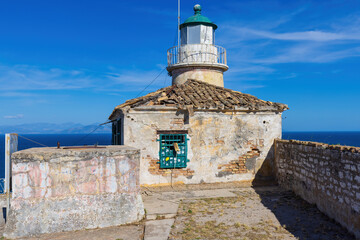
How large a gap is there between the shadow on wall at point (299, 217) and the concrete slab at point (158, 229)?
2.70 m

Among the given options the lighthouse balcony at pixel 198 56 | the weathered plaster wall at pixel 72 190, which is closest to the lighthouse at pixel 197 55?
the lighthouse balcony at pixel 198 56

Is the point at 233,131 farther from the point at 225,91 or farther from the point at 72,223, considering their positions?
the point at 72,223

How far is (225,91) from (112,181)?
23.9ft

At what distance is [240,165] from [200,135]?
1.96 m

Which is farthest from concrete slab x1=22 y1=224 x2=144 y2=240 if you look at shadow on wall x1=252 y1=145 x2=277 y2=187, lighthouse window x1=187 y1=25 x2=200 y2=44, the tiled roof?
lighthouse window x1=187 y1=25 x2=200 y2=44

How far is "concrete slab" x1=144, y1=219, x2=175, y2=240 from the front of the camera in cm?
644

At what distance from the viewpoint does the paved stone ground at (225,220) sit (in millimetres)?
6555

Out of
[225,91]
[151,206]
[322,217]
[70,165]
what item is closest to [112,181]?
[70,165]

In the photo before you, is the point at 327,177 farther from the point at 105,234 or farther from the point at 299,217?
the point at 105,234

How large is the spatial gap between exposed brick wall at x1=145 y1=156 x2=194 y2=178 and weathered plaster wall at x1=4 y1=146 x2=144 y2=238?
346 cm

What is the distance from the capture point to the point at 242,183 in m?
11.6

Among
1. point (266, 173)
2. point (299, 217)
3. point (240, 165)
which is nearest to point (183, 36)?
point (240, 165)

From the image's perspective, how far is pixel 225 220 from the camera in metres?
7.53

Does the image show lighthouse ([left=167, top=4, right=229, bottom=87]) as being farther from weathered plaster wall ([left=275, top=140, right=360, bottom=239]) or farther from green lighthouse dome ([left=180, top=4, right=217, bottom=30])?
weathered plaster wall ([left=275, top=140, right=360, bottom=239])
